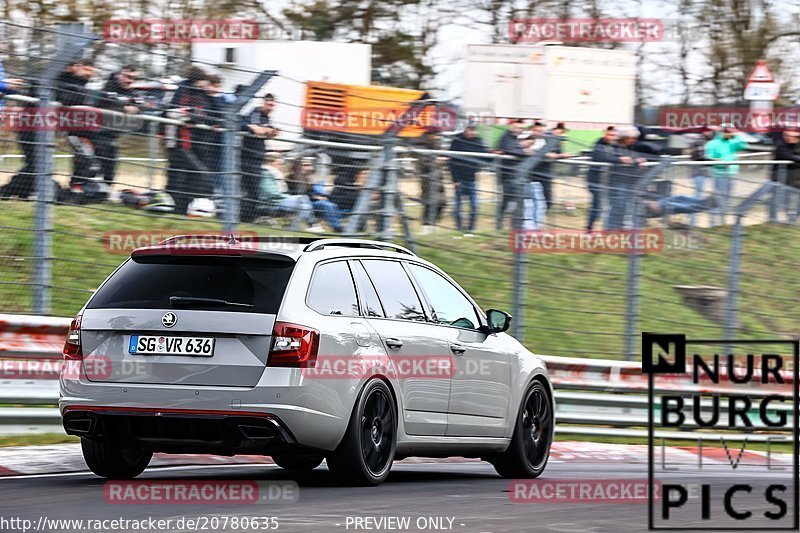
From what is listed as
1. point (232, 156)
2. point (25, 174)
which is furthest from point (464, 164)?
point (25, 174)

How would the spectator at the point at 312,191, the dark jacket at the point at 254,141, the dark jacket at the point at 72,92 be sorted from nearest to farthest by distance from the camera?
the dark jacket at the point at 72,92, the dark jacket at the point at 254,141, the spectator at the point at 312,191

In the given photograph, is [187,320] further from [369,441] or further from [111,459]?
[369,441]

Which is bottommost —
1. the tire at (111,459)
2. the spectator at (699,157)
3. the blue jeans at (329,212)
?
the tire at (111,459)

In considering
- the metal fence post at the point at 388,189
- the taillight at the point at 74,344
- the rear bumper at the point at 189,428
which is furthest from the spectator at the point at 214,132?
the rear bumper at the point at 189,428

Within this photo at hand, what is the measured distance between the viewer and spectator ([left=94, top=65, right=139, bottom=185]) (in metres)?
12.7

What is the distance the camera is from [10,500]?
26.0 feet

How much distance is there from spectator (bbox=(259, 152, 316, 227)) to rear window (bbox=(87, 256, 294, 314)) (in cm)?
480

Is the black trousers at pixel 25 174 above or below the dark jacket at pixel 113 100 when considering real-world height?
below

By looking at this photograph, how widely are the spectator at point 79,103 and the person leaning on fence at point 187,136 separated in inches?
28.7

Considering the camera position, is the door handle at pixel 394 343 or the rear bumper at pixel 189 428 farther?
the door handle at pixel 394 343

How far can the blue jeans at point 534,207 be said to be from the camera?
15.0 metres

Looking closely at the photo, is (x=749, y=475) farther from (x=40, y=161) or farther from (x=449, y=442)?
(x=40, y=161)

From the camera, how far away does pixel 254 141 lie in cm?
1351
